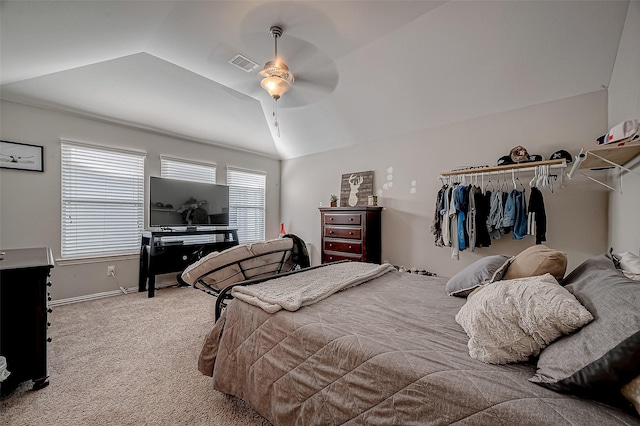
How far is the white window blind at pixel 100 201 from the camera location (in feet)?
11.5

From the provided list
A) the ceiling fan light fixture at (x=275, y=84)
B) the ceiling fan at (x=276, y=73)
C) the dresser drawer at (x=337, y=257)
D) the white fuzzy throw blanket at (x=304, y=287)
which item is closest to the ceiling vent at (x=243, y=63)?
the ceiling fan at (x=276, y=73)

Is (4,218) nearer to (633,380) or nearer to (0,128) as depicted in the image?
(0,128)

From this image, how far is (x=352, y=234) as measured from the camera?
4.10 metres

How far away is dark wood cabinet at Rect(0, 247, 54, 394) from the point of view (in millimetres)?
1644

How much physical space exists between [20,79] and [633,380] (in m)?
4.94

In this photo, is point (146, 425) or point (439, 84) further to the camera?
point (439, 84)

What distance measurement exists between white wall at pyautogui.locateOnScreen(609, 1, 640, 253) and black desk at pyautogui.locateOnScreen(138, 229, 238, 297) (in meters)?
4.39

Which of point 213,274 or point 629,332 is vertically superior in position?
point 629,332

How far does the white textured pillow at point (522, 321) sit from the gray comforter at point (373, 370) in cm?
5

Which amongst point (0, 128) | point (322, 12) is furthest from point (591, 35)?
point (0, 128)

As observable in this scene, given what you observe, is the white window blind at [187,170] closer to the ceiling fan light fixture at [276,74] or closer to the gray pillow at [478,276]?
the ceiling fan light fixture at [276,74]

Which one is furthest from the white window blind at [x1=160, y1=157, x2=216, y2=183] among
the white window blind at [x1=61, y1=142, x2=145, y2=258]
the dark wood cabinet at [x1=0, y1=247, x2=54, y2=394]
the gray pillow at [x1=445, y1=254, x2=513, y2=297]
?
the gray pillow at [x1=445, y1=254, x2=513, y2=297]

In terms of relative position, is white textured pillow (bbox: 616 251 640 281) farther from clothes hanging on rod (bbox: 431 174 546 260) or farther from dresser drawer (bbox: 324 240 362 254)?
dresser drawer (bbox: 324 240 362 254)

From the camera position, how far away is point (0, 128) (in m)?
3.06
